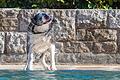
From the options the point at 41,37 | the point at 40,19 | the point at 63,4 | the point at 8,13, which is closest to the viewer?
the point at 40,19

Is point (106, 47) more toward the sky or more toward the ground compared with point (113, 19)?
more toward the ground

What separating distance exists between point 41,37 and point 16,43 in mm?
1459

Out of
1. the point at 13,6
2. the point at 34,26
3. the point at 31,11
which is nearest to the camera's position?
the point at 34,26

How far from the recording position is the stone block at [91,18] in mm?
8945

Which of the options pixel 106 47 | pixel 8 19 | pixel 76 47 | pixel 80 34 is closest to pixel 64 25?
pixel 80 34

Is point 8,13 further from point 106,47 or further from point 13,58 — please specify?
point 106,47

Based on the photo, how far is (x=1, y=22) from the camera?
29.5ft

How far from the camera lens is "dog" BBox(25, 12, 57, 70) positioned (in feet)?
24.4

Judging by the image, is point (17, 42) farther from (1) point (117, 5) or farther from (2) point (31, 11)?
(1) point (117, 5)

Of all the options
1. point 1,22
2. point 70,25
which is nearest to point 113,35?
point 70,25

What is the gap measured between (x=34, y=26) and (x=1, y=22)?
1.71 meters

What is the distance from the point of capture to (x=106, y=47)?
9031 mm

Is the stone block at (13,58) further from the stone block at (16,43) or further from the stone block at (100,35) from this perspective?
the stone block at (100,35)

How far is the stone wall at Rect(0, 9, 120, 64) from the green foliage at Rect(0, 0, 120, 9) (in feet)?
3.30
